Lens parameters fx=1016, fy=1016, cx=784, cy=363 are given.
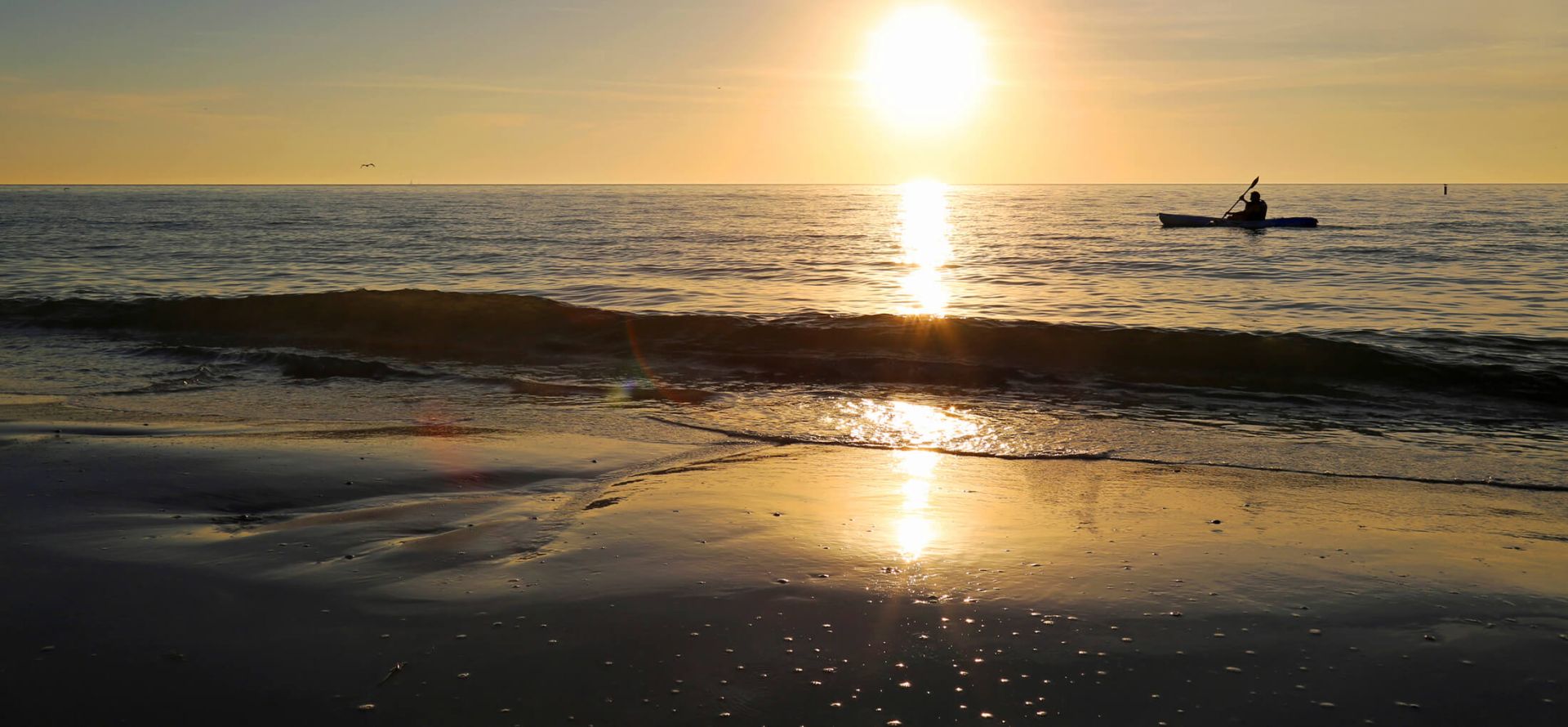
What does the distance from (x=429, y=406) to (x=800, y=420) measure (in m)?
4.04

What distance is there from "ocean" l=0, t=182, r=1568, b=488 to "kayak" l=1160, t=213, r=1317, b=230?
1518 centimetres

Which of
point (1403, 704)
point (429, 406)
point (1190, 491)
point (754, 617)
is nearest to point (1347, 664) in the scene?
point (1403, 704)

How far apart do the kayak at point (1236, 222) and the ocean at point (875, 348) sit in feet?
49.8

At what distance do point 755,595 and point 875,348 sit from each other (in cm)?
1176

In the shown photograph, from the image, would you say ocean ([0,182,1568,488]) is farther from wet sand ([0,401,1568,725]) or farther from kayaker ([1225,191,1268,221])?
kayaker ([1225,191,1268,221])

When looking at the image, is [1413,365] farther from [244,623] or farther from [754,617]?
[244,623]

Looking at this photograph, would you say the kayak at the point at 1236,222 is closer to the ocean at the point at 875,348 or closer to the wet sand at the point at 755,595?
the ocean at the point at 875,348

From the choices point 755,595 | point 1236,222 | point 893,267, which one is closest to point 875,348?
point 755,595

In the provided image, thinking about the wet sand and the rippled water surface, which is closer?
the wet sand

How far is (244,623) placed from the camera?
14.4ft

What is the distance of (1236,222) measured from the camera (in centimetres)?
5319

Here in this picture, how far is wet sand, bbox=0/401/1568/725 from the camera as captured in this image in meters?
3.79

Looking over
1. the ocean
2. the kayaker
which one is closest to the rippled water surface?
the ocean

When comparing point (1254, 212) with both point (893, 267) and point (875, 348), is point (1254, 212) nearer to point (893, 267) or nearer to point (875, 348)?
point (893, 267)
